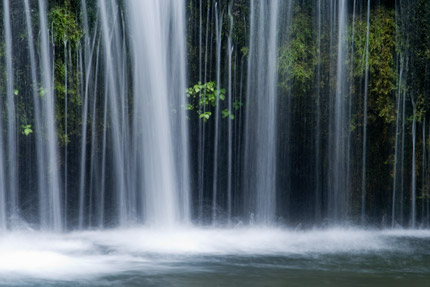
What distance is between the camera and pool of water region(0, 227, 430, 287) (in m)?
7.00

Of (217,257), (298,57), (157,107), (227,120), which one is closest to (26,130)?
(157,107)

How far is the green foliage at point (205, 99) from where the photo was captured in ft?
38.0

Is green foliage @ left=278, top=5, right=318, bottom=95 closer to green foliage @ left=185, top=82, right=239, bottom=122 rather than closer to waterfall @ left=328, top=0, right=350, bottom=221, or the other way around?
waterfall @ left=328, top=0, right=350, bottom=221

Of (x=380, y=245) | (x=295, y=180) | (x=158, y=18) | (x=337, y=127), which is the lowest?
(x=380, y=245)

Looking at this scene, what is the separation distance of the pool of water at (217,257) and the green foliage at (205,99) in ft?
7.00

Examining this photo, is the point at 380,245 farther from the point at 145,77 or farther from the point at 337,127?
the point at 145,77

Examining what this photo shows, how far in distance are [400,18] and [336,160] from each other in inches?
112

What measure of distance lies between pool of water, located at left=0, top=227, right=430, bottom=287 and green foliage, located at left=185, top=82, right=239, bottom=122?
2133 mm

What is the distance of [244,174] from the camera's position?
38.0ft

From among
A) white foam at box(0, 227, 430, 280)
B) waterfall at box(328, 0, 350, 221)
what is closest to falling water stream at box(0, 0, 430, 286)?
waterfall at box(328, 0, 350, 221)

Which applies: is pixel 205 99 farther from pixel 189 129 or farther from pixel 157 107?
pixel 157 107

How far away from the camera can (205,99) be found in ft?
38.2

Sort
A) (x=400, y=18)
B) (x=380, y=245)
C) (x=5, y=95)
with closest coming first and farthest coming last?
(x=380, y=245)
(x=5, y=95)
(x=400, y=18)

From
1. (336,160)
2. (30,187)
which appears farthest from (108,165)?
(336,160)
